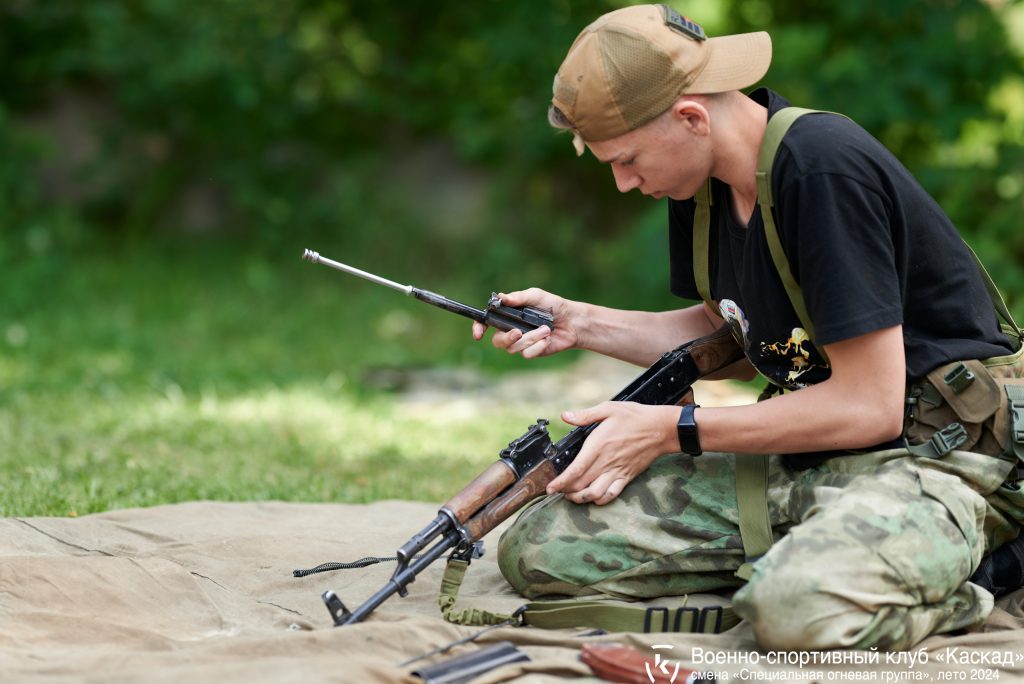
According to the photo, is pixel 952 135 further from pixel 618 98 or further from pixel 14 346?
pixel 14 346

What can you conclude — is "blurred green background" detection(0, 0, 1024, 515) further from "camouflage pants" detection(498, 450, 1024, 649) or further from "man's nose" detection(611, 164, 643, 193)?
"man's nose" detection(611, 164, 643, 193)

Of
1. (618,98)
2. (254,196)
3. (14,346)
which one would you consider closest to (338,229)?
(254,196)

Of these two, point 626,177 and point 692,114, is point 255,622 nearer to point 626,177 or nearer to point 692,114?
point 626,177

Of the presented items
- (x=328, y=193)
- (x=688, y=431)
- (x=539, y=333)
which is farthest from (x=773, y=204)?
(x=328, y=193)

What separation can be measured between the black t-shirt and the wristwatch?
335 millimetres

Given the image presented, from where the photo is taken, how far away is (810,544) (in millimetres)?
2863

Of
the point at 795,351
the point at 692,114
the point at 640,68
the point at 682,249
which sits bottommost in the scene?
the point at 795,351

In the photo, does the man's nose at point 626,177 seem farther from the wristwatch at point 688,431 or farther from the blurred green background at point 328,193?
the blurred green background at point 328,193

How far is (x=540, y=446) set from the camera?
331 cm

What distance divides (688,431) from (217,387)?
4.44 meters

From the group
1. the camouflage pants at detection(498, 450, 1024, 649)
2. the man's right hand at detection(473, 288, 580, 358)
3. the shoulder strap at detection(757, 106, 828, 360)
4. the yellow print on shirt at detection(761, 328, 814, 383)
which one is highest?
the shoulder strap at detection(757, 106, 828, 360)

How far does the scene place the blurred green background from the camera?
6.57 metres

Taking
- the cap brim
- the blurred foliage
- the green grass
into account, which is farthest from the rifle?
the blurred foliage

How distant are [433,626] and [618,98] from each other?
4.67 ft
